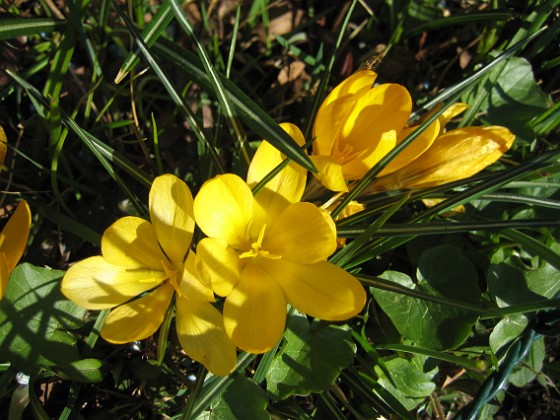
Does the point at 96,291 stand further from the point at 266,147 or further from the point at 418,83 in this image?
the point at 418,83

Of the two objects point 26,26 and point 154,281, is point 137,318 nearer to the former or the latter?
point 154,281

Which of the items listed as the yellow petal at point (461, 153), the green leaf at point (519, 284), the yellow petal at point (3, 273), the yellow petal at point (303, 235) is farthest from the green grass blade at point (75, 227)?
the green leaf at point (519, 284)

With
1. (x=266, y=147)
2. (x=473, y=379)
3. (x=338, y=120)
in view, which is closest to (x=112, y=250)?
(x=266, y=147)

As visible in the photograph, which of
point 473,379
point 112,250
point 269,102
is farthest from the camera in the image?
point 269,102

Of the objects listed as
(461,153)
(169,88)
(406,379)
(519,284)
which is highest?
(169,88)

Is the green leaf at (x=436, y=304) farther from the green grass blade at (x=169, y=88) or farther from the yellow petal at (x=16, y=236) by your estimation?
the yellow petal at (x=16, y=236)

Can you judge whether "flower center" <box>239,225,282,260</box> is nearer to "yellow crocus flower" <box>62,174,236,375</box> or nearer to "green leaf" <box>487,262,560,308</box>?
"yellow crocus flower" <box>62,174,236,375</box>

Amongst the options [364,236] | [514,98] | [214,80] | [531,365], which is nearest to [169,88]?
[214,80]
